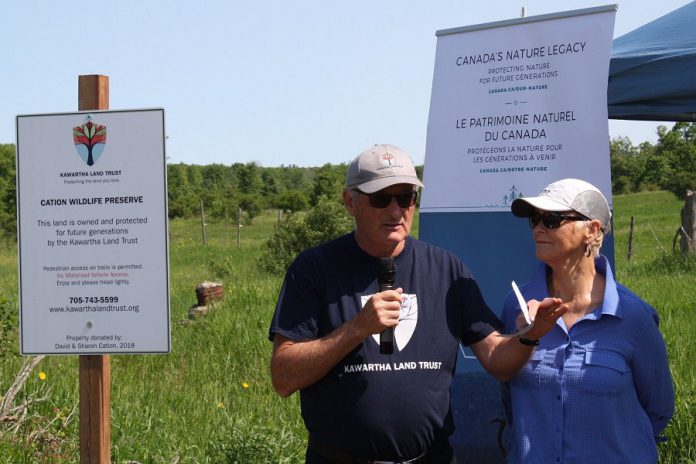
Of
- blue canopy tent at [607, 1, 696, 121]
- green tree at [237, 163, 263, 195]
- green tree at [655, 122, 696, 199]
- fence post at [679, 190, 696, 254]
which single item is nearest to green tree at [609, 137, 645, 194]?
green tree at [655, 122, 696, 199]

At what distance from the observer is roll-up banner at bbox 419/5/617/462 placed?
3877 millimetres

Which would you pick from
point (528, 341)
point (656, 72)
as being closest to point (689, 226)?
point (656, 72)

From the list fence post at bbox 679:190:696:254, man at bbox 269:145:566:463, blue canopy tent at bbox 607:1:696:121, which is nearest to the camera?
man at bbox 269:145:566:463

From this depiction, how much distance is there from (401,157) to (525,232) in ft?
4.87

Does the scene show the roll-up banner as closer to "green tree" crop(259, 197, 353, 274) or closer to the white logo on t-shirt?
the white logo on t-shirt

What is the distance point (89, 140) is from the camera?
3.53 m

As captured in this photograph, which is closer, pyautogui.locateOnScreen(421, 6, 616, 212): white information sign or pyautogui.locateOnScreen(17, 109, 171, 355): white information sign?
pyautogui.locateOnScreen(17, 109, 171, 355): white information sign

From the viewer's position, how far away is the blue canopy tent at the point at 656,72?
4043 mm

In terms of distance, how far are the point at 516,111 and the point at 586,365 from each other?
166 cm

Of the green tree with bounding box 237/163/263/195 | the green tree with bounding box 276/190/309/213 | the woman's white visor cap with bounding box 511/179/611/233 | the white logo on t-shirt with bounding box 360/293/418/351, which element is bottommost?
the white logo on t-shirt with bounding box 360/293/418/351

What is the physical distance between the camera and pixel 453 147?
4258mm

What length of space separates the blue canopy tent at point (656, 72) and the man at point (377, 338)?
191cm

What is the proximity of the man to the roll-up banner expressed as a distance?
125cm

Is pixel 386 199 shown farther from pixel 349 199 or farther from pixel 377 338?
pixel 377 338
